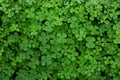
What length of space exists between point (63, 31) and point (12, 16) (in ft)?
2.08

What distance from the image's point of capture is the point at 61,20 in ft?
11.0

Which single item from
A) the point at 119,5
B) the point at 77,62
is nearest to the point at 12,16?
the point at 77,62

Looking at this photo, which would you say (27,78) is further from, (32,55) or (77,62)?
(77,62)

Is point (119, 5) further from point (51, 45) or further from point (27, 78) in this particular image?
point (27, 78)

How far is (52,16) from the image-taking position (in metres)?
3.40

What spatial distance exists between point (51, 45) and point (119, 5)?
92 centimetres

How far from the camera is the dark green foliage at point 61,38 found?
3.40 meters

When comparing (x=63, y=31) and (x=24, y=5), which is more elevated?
(x=24, y=5)

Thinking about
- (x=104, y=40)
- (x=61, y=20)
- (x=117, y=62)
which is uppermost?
(x=61, y=20)

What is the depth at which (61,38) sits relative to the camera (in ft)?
11.2

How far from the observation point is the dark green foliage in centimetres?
340

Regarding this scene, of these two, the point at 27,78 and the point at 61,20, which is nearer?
the point at 61,20

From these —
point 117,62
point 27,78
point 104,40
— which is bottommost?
point 27,78

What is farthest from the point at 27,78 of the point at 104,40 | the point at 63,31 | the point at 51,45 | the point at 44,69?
the point at 104,40
